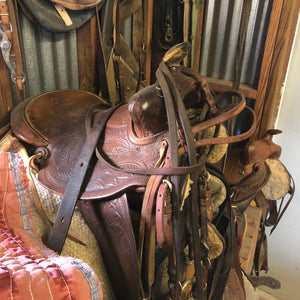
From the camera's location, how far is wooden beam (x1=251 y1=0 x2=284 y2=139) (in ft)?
3.63

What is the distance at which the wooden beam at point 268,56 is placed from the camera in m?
1.11

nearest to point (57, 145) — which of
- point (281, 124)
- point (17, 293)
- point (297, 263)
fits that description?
point (17, 293)

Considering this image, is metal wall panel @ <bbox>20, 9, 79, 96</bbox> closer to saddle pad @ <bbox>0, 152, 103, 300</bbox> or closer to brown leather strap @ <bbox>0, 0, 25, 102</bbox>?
brown leather strap @ <bbox>0, 0, 25, 102</bbox>

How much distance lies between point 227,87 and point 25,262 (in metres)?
1.10

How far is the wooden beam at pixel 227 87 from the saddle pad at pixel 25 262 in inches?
37.4

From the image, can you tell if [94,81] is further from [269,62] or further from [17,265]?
[17,265]

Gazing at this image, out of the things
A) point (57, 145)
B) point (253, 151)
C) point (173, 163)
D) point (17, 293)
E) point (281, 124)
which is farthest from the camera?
point (281, 124)

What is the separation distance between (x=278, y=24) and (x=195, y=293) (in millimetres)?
1011

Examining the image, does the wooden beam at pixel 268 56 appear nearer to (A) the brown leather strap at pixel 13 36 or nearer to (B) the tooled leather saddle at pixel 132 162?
(B) the tooled leather saddle at pixel 132 162

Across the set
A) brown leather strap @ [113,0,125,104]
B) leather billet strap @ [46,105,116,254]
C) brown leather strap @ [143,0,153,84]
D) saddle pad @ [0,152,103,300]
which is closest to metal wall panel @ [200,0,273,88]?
brown leather strap @ [143,0,153,84]

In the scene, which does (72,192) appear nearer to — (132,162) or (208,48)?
(132,162)

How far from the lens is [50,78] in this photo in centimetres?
122

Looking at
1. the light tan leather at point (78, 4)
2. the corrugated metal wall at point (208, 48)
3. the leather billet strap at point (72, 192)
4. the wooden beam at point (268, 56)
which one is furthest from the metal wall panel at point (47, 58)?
the wooden beam at point (268, 56)

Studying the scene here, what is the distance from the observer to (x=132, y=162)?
749 millimetres
